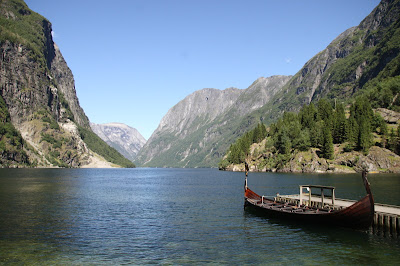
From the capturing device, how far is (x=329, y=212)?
132ft

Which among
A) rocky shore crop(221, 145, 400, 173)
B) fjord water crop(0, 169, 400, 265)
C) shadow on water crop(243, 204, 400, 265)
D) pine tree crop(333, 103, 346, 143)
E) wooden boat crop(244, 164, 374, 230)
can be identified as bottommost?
fjord water crop(0, 169, 400, 265)

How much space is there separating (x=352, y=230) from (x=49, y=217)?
4497cm

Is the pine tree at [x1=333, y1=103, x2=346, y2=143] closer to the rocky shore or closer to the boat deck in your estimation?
the rocky shore

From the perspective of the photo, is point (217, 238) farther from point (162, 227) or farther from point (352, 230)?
point (352, 230)

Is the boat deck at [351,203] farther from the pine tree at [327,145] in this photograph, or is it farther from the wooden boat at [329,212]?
the pine tree at [327,145]

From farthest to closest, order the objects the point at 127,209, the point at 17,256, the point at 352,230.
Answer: the point at 127,209 → the point at 352,230 → the point at 17,256

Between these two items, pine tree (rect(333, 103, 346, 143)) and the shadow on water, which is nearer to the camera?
the shadow on water

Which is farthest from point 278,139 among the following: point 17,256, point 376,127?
point 17,256

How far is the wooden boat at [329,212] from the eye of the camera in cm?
3622

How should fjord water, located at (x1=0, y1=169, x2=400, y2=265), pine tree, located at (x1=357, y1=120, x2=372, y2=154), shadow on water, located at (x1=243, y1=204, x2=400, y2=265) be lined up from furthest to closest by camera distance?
pine tree, located at (x1=357, y1=120, x2=372, y2=154) → shadow on water, located at (x1=243, y1=204, x2=400, y2=265) → fjord water, located at (x1=0, y1=169, x2=400, y2=265)

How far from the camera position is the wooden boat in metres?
36.2

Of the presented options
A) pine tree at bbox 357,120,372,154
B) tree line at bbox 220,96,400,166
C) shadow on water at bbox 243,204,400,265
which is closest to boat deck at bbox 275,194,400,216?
shadow on water at bbox 243,204,400,265

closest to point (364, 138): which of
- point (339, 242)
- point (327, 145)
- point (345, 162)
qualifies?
point (345, 162)

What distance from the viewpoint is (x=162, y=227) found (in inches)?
1688
